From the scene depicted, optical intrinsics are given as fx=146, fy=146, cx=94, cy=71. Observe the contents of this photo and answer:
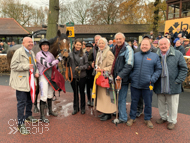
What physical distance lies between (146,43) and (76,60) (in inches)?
71.0

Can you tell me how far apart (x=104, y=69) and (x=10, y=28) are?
23.1 m

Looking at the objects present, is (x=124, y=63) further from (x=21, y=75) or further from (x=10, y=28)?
(x=10, y=28)

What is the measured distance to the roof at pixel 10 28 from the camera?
68.1ft

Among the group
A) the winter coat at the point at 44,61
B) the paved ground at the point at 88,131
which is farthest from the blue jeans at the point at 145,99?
the winter coat at the point at 44,61

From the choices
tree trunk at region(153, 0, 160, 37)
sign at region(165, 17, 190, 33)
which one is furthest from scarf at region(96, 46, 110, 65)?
tree trunk at region(153, 0, 160, 37)

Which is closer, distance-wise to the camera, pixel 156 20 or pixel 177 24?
pixel 177 24

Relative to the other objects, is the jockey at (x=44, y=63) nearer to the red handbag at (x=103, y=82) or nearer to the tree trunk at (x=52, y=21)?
the red handbag at (x=103, y=82)

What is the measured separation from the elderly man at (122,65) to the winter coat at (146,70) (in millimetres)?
177

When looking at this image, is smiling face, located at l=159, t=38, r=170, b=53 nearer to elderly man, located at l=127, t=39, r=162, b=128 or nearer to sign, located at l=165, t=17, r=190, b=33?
elderly man, located at l=127, t=39, r=162, b=128

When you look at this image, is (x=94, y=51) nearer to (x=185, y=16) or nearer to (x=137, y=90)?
(x=137, y=90)

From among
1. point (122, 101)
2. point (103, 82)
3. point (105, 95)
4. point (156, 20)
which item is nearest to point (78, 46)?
point (103, 82)

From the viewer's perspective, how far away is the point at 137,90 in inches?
132

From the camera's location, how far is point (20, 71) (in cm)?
311

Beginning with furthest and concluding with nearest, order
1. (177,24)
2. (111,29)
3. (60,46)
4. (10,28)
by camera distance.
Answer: (10,28), (111,29), (177,24), (60,46)
